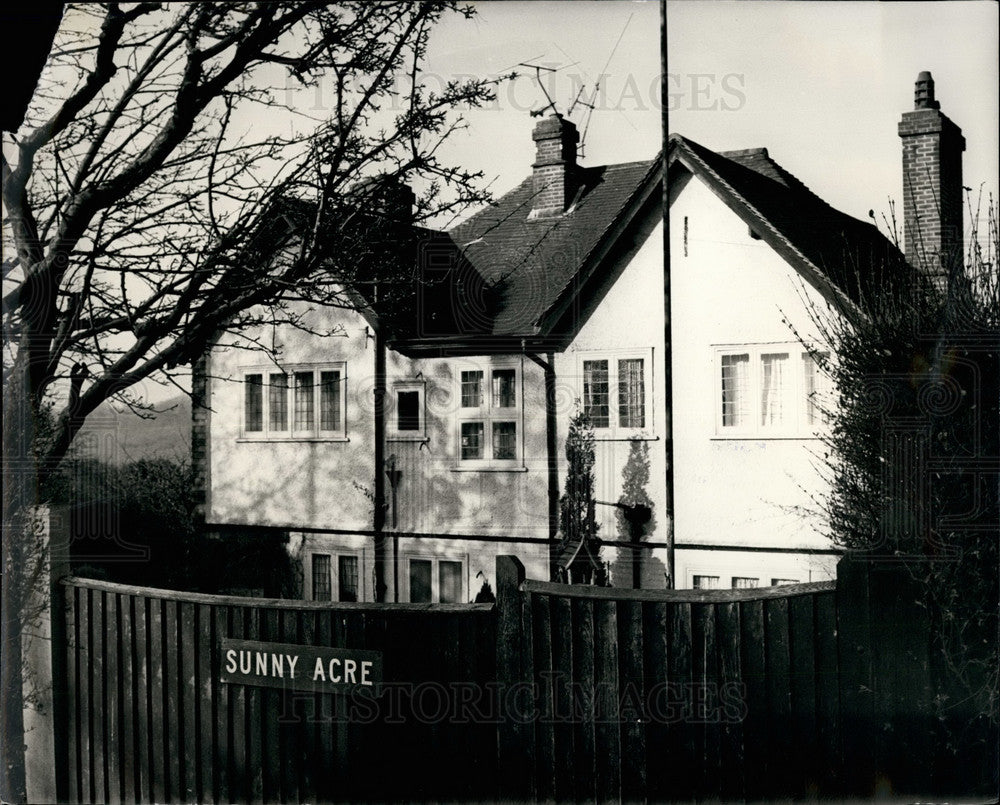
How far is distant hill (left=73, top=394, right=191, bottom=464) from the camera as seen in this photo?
761 cm

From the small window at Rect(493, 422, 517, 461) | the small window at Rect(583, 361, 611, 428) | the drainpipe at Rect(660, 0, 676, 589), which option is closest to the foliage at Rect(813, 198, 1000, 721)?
the drainpipe at Rect(660, 0, 676, 589)

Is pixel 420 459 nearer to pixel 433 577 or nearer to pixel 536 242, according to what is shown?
pixel 433 577

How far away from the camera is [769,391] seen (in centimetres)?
636

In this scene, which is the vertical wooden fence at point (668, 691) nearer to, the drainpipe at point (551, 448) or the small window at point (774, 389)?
the small window at point (774, 389)

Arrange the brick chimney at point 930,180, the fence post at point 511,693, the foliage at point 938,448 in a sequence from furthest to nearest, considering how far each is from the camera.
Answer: the brick chimney at point 930,180 < the fence post at point 511,693 < the foliage at point 938,448

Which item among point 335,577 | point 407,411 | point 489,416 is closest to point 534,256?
point 489,416

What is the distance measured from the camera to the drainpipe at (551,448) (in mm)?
7426

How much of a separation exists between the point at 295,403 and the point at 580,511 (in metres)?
2.39

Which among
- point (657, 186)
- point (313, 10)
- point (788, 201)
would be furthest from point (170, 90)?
point (788, 201)

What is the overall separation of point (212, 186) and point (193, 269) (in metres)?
0.59

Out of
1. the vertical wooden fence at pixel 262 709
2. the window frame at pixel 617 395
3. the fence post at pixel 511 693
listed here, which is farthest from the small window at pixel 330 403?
the fence post at pixel 511 693

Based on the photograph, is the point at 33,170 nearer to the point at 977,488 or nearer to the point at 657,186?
the point at 657,186

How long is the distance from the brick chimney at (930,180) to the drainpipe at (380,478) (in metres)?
3.95

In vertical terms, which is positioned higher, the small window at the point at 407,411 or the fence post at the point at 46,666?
the small window at the point at 407,411
